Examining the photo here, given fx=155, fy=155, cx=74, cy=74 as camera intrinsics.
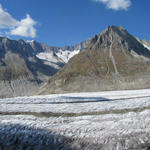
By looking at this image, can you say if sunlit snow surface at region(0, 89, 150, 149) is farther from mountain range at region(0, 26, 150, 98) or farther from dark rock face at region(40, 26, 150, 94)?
dark rock face at region(40, 26, 150, 94)

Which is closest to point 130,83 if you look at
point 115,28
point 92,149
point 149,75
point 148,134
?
point 149,75

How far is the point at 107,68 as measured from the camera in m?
90.4

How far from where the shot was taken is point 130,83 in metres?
68.8

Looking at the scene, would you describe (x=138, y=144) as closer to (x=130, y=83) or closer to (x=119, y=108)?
(x=119, y=108)

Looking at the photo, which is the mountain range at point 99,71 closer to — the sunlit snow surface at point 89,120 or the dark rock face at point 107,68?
the dark rock face at point 107,68

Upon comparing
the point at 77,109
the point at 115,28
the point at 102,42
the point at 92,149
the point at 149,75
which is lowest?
the point at 92,149

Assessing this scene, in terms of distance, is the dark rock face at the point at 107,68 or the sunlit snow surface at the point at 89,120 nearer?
the sunlit snow surface at the point at 89,120

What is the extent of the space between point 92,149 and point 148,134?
6.55 m

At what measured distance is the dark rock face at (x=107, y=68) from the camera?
230ft

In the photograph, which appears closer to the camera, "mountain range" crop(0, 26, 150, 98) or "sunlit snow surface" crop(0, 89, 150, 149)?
"sunlit snow surface" crop(0, 89, 150, 149)

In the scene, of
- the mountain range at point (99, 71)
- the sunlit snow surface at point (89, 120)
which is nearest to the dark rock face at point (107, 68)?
the mountain range at point (99, 71)

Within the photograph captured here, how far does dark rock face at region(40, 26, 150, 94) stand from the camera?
70.1 m

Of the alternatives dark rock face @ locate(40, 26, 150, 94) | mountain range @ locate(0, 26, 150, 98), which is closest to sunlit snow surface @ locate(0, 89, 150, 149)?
mountain range @ locate(0, 26, 150, 98)

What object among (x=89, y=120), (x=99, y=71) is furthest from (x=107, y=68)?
(x=89, y=120)
